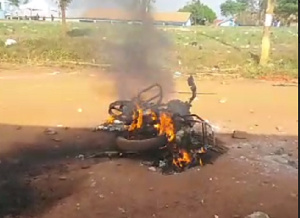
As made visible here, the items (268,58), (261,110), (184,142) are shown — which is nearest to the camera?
(184,142)

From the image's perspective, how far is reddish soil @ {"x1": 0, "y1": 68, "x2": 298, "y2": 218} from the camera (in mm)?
4453

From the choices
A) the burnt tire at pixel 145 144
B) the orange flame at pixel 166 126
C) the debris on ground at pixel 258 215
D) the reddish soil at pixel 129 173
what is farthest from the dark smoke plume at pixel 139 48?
the debris on ground at pixel 258 215

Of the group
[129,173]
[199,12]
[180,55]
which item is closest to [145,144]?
[129,173]

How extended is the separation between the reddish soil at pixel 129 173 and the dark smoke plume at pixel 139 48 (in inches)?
31.5

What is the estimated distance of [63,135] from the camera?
6996 mm

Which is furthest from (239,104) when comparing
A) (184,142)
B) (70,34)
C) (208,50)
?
(70,34)

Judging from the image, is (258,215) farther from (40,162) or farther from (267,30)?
(267,30)

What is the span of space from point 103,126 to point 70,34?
46.5 feet

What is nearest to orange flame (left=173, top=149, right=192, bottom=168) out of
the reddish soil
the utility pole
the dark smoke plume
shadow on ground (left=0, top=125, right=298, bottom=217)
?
the reddish soil

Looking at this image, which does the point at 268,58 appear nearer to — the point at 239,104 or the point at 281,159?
the point at 239,104

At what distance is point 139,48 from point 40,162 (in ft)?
9.41

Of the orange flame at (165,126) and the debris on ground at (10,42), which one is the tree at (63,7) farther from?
the orange flame at (165,126)

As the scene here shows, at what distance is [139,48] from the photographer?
311 inches

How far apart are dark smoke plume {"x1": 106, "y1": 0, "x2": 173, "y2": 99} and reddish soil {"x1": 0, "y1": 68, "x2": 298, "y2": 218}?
80 cm
